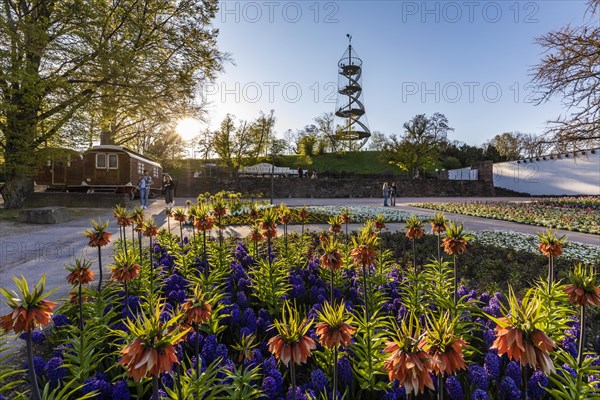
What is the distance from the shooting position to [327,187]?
38.7m

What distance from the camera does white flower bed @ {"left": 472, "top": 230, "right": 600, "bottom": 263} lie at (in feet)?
22.6

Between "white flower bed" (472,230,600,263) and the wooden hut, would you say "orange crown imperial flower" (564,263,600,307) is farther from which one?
the wooden hut

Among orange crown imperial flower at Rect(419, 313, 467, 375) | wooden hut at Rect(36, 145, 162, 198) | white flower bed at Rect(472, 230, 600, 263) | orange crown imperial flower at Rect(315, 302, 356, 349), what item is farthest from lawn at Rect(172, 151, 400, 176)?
orange crown imperial flower at Rect(419, 313, 467, 375)

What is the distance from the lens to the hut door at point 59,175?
26297 mm

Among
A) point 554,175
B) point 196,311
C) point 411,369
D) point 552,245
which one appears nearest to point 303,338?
point 411,369

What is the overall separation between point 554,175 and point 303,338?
4584cm

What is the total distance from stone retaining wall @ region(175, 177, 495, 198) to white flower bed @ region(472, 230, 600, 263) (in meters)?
27.4

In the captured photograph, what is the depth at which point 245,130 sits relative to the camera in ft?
163

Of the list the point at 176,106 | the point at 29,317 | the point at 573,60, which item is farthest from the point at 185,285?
the point at 573,60

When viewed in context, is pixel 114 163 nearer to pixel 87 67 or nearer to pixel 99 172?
pixel 99 172

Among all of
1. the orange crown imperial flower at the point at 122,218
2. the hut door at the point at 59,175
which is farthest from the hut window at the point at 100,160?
the orange crown imperial flower at the point at 122,218

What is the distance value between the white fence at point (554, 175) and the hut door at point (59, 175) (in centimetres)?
4393

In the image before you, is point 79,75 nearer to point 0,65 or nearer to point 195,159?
point 0,65

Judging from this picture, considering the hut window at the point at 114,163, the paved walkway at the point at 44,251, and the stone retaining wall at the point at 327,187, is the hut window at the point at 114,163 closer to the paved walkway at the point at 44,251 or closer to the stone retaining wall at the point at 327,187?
the stone retaining wall at the point at 327,187
